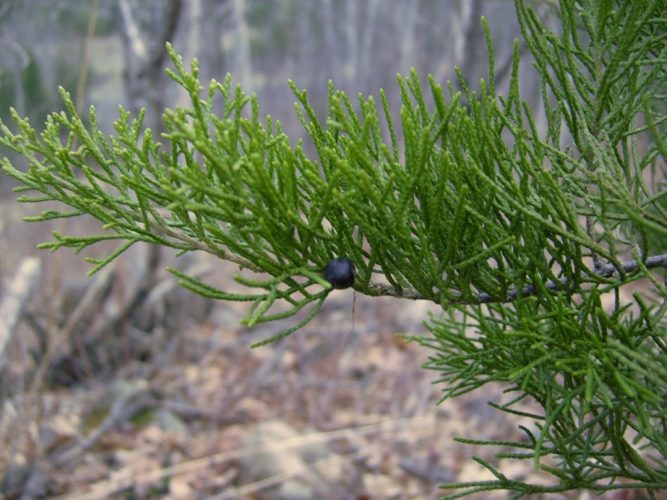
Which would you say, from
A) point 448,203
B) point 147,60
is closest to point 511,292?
point 448,203

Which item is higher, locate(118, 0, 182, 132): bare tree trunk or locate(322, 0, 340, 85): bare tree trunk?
locate(322, 0, 340, 85): bare tree trunk

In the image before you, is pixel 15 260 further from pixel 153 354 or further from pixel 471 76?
pixel 471 76

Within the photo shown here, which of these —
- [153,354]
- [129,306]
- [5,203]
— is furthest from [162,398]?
[5,203]

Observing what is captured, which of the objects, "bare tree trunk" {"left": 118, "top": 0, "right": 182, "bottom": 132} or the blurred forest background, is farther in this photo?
"bare tree trunk" {"left": 118, "top": 0, "right": 182, "bottom": 132}

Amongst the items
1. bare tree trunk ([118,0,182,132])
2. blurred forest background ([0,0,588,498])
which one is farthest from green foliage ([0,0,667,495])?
bare tree trunk ([118,0,182,132])

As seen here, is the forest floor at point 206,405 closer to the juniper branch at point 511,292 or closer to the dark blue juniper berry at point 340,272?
the juniper branch at point 511,292

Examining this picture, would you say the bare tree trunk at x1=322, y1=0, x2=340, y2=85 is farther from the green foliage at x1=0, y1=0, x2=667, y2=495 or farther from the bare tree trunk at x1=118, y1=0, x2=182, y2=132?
the green foliage at x1=0, y1=0, x2=667, y2=495

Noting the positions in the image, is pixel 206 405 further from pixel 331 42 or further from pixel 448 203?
pixel 331 42
